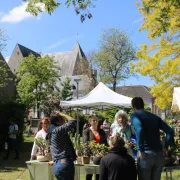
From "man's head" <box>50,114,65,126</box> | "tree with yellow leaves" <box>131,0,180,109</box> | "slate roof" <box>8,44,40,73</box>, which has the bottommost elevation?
"man's head" <box>50,114,65,126</box>

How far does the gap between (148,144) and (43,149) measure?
2.20 meters

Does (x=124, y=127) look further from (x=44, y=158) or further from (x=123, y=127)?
(x=44, y=158)

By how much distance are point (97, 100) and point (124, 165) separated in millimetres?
8440

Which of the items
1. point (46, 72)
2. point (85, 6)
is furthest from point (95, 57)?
point (85, 6)

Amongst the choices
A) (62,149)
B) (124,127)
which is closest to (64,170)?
(62,149)

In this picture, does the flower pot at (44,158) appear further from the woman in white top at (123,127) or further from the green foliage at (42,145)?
the woman in white top at (123,127)

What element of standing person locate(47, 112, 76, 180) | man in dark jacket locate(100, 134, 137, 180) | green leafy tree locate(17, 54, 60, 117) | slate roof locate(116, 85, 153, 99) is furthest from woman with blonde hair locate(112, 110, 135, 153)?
slate roof locate(116, 85, 153, 99)

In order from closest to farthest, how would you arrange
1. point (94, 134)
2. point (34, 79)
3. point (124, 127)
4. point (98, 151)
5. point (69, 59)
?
point (98, 151) < point (124, 127) < point (94, 134) < point (34, 79) < point (69, 59)

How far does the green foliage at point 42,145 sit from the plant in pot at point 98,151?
785mm

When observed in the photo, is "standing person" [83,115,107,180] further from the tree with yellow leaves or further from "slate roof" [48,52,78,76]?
→ "slate roof" [48,52,78,76]

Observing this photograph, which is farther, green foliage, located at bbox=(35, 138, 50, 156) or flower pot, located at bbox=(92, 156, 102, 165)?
green foliage, located at bbox=(35, 138, 50, 156)

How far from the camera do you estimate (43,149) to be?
5.72 metres

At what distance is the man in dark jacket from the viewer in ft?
13.0

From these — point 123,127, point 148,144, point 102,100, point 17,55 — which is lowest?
point 148,144
